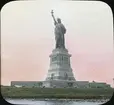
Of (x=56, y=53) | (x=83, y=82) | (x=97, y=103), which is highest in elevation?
(x=56, y=53)

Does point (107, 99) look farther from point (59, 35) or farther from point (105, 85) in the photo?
point (59, 35)

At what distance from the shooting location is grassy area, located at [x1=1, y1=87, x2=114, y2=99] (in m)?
4.09

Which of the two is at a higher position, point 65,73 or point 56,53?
point 56,53

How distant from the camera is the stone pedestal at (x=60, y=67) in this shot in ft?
15.2

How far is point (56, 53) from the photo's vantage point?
494 cm

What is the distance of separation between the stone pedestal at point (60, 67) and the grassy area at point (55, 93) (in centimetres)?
29

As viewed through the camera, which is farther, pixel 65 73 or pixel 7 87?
pixel 65 73

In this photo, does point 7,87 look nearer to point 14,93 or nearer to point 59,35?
point 14,93

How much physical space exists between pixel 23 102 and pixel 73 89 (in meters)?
0.63

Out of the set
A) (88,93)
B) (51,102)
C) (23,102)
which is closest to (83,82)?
(88,93)

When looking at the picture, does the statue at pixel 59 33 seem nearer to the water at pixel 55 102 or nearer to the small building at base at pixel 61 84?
the small building at base at pixel 61 84

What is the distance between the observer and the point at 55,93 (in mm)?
4117

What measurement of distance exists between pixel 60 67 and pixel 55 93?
37.2 inches

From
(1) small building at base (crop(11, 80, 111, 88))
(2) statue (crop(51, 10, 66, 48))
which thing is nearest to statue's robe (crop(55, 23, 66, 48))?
(2) statue (crop(51, 10, 66, 48))
